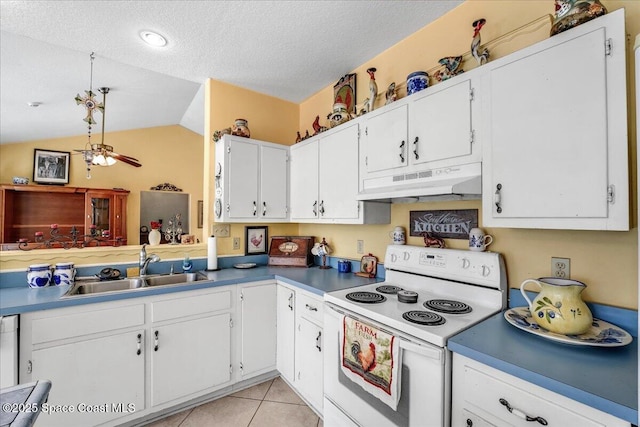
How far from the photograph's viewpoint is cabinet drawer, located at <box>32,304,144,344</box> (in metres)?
1.53

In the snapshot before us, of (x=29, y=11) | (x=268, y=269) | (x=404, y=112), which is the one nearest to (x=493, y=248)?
(x=404, y=112)

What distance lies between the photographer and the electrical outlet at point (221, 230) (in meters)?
2.62

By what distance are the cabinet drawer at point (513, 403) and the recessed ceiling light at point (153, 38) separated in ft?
8.98

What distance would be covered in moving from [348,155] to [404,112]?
1.75ft

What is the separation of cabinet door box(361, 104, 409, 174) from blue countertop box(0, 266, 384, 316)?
0.86m

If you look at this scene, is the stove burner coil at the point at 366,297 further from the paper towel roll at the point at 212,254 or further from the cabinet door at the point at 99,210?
the cabinet door at the point at 99,210

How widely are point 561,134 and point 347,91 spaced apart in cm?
178

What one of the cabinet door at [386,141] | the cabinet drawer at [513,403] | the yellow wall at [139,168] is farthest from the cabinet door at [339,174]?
the yellow wall at [139,168]

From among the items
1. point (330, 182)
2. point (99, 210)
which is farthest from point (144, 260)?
point (99, 210)

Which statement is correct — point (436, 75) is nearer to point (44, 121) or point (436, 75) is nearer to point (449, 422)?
point (449, 422)

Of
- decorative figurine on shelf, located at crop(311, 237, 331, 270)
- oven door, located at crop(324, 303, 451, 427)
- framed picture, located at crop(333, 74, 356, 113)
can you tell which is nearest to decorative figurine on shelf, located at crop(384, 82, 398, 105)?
framed picture, located at crop(333, 74, 356, 113)

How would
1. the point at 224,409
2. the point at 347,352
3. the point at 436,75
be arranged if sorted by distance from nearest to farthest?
the point at 347,352 → the point at 436,75 → the point at 224,409

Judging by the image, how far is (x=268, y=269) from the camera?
2.54 meters

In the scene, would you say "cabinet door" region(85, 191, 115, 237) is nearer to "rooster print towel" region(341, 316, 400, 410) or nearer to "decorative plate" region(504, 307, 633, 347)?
"rooster print towel" region(341, 316, 400, 410)
